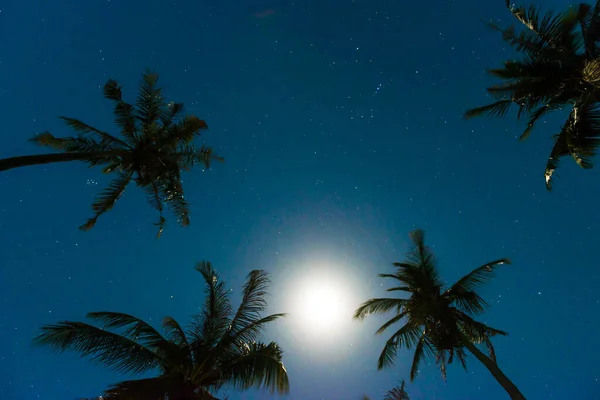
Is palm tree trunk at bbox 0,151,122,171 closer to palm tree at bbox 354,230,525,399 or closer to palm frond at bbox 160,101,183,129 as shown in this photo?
palm frond at bbox 160,101,183,129

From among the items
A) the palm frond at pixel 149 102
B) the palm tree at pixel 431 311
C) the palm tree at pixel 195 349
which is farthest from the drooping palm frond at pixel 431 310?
the palm frond at pixel 149 102

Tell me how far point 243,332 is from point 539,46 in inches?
468

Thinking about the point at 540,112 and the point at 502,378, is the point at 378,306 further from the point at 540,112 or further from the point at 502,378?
the point at 540,112

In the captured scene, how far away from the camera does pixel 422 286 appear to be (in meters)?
13.4

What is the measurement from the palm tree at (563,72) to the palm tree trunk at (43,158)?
38.9ft

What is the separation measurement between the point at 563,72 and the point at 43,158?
14.2m

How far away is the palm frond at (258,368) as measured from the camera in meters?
10.2

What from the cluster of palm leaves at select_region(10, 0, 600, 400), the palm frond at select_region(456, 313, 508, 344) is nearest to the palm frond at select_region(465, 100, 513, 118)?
the cluster of palm leaves at select_region(10, 0, 600, 400)

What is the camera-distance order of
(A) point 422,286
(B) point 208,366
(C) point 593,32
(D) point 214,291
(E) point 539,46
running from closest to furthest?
(C) point 593,32, (E) point 539,46, (B) point 208,366, (D) point 214,291, (A) point 422,286

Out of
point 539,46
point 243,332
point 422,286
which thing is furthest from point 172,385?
point 539,46

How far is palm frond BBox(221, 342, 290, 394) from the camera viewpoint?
1016 cm

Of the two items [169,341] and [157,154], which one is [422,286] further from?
[157,154]

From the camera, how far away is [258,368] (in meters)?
10.4

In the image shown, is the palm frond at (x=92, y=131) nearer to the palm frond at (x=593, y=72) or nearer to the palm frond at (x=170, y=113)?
the palm frond at (x=170, y=113)
